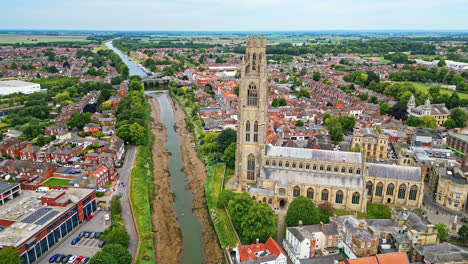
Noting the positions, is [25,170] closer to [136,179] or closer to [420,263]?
[136,179]

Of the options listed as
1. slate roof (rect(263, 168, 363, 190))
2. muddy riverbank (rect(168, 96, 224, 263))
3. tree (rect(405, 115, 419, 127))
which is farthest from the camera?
tree (rect(405, 115, 419, 127))

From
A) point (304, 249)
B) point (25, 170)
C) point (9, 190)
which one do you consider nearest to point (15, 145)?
point (25, 170)

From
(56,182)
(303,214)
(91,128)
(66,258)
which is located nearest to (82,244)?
(66,258)

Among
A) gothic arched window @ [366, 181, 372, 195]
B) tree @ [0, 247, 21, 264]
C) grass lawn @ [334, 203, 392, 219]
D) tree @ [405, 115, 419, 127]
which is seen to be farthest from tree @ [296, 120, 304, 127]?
tree @ [0, 247, 21, 264]

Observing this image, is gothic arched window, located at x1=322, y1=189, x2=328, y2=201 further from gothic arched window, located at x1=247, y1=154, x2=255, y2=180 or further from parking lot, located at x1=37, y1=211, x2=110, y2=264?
parking lot, located at x1=37, y1=211, x2=110, y2=264

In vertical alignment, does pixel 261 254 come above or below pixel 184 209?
above

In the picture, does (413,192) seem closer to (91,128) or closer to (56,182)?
(56,182)
